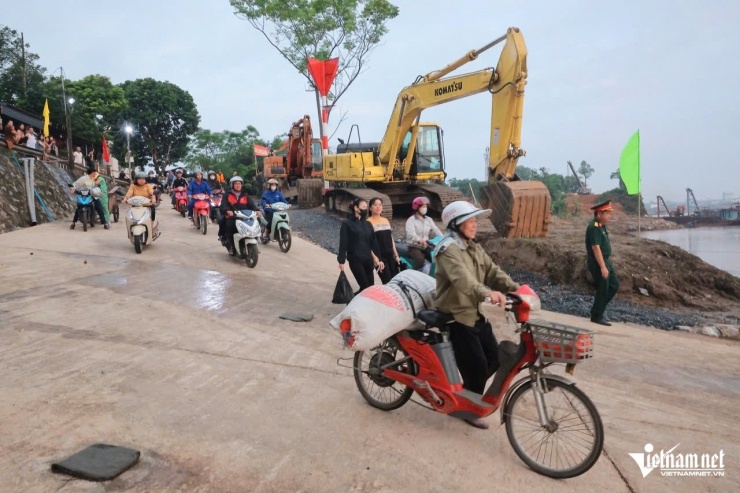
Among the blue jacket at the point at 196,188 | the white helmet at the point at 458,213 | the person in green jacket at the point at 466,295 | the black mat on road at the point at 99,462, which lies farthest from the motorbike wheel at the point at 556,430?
the blue jacket at the point at 196,188

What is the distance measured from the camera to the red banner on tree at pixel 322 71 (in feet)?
71.5

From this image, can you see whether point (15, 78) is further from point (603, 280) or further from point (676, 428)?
point (676, 428)

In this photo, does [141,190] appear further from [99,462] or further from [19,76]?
[19,76]

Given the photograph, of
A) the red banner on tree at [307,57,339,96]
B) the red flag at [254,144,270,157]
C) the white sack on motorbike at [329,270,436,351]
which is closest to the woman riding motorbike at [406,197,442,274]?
the white sack on motorbike at [329,270,436,351]

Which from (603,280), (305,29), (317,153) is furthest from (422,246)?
(305,29)

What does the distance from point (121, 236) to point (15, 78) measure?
22.1 metres

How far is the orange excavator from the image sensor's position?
943 inches

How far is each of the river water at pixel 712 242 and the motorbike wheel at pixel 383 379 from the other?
38.6ft

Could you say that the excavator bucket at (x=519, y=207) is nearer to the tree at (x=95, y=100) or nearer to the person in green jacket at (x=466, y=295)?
the person in green jacket at (x=466, y=295)

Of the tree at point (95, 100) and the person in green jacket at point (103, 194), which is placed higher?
the tree at point (95, 100)

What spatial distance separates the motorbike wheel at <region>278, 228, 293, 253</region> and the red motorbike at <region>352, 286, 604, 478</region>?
818 centimetres

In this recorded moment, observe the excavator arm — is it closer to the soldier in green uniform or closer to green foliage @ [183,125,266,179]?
the soldier in green uniform

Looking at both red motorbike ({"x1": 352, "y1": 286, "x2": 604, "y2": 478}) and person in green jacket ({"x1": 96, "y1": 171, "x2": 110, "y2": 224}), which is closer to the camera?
red motorbike ({"x1": 352, "y1": 286, "x2": 604, "y2": 478})

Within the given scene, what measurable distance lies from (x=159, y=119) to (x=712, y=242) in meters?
41.2
